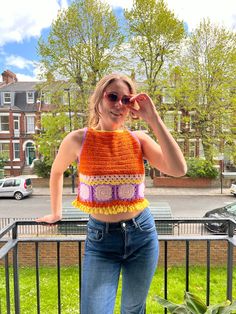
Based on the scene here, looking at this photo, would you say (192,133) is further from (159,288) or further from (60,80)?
(159,288)

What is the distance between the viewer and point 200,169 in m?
13.7

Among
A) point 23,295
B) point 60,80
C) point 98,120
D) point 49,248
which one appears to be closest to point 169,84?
point 60,80

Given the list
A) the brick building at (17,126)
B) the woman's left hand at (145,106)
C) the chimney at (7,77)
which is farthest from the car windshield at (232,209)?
the chimney at (7,77)

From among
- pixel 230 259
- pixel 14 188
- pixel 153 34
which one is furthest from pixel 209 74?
pixel 230 259

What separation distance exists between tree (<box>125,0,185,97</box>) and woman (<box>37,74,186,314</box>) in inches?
426

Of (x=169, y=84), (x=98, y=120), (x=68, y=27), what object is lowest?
(x=98, y=120)

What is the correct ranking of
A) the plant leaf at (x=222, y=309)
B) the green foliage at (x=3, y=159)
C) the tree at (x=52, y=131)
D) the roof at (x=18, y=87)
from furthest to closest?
the roof at (x=18, y=87) → the green foliage at (x=3, y=159) → the tree at (x=52, y=131) → the plant leaf at (x=222, y=309)

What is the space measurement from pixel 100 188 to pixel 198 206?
9.66m

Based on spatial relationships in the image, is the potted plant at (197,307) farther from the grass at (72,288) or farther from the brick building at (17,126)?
the brick building at (17,126)

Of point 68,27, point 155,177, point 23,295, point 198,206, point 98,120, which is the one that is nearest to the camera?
point 98,120

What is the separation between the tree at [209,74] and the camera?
1185 cm

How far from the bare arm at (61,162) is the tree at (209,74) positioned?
36.5 feet

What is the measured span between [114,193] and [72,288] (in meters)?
4.88

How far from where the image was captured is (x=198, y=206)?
10094 millimetres
